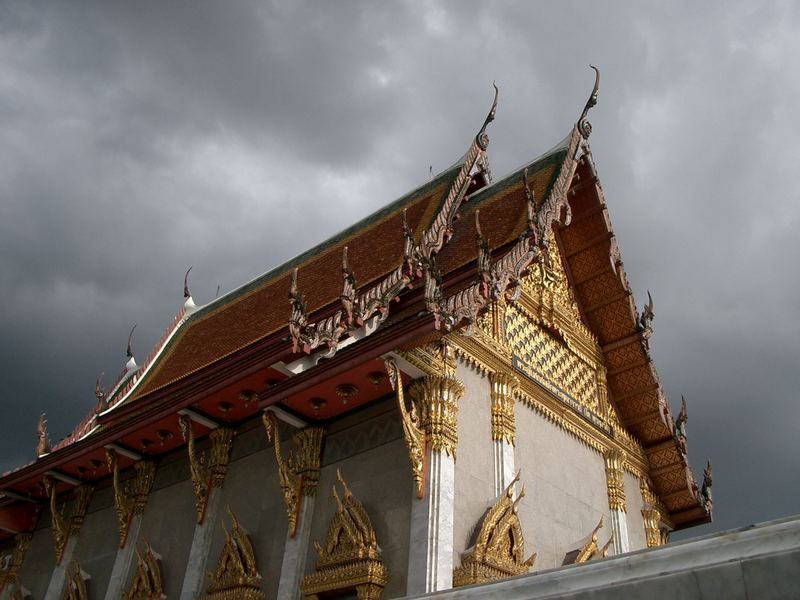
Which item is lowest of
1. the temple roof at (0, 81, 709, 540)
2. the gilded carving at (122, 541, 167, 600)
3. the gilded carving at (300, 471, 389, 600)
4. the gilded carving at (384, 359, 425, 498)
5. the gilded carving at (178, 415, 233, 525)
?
the gilded carving at (300, 471, 389, 600)

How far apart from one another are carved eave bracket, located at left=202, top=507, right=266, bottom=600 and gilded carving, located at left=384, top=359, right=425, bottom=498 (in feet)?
7.84

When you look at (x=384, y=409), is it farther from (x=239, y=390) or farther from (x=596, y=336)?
(x=596, y=336)

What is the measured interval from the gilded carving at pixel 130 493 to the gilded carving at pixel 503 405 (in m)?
5.30

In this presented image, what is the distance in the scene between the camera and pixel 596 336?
41.5 ft

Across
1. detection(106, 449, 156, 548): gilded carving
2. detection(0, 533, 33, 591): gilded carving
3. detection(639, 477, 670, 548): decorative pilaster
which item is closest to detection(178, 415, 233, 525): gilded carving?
detection(106, 449, 156, 548): gilded carving

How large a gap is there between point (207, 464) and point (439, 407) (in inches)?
153

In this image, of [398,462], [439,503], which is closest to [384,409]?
[398,462]

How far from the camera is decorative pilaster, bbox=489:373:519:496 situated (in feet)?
29.2

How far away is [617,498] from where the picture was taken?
11.2m

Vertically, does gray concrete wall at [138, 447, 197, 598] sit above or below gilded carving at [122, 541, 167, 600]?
above

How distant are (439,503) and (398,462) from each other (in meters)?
0.82

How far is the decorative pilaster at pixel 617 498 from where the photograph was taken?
10.9m

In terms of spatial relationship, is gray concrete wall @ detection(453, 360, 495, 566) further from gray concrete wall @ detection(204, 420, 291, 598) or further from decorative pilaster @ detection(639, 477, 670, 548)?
decorative pilaster @ detection(639, 477, 670, 548)

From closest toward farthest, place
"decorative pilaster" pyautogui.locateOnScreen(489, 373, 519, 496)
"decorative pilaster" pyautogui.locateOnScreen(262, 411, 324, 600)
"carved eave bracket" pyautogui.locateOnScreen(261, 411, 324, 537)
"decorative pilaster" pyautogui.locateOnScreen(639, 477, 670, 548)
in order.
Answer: "decorative pilaster" pyautogui.locateOnScreen(262, 411, 324, 600) → "decorative pilaster" pyautogui.locateOnScreen(489, 373, 519, 496) → "carved eave bracket" pyautogui.locateOnScreen(261, 411, 324, 537) → "decorative pilaster" pyautogui.locateOnScreen(639, 477, 670, 548)
